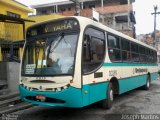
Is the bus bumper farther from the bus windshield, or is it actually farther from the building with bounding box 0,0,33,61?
the building with bounding box 0,0,33,61

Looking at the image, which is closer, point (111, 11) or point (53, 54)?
point (53, 54)

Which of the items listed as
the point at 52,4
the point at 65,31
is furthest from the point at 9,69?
the point at 52,4

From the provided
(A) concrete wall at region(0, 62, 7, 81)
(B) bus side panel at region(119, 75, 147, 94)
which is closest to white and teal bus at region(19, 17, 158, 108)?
(B) bus side panel at region(119, 75, 147, 94)

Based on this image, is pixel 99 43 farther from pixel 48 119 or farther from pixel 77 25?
pixel 48 119

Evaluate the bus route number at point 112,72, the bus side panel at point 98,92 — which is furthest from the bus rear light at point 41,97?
the bus route number at point 112,72

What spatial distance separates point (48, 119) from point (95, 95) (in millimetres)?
1562

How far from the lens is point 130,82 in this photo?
1244cm

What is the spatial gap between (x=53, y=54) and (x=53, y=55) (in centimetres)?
3

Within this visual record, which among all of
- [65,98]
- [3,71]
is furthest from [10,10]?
[65,98]

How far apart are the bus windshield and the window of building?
38 cm

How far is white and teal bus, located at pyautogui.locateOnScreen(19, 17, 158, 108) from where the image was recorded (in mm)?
7477

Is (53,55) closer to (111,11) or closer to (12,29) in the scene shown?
(12,29)

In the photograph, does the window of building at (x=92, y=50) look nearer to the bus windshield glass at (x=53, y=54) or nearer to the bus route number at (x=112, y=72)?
the bus windshield glass at (x=53, y=54)

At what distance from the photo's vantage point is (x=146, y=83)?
53.9 ft
